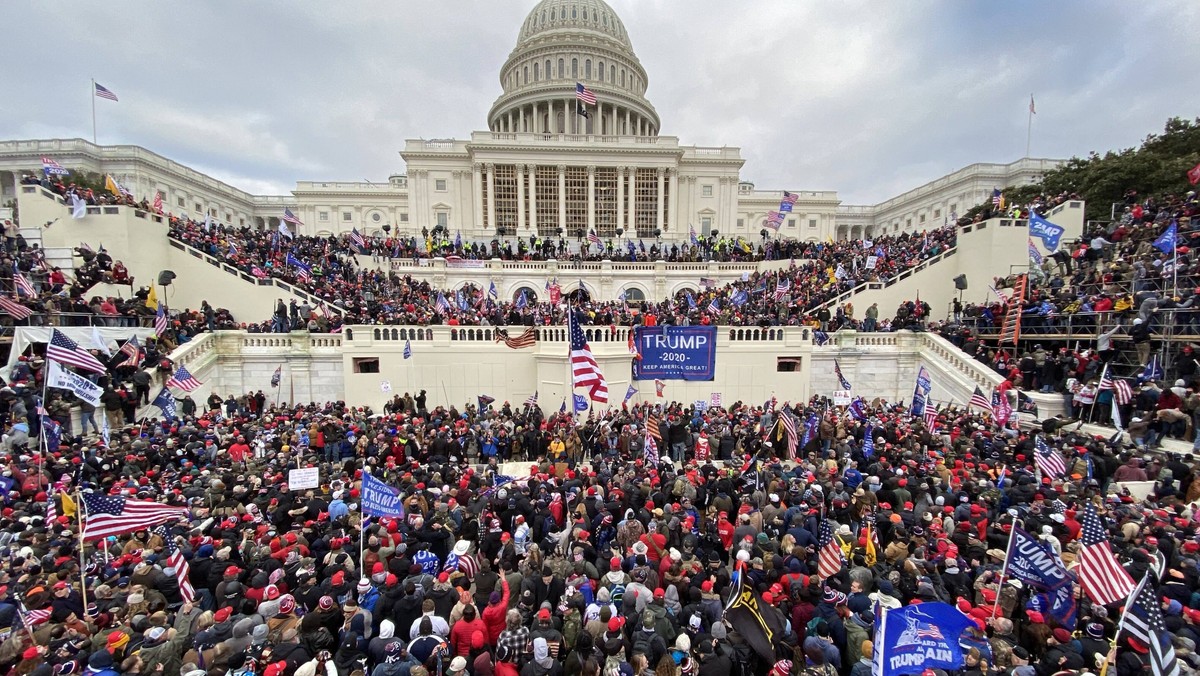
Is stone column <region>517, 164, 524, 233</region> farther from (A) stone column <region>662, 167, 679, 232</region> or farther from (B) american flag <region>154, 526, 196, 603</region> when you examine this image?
(B) american flag <region>154, 526, 196, 603</region>

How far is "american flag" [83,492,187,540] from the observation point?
6.76 meters

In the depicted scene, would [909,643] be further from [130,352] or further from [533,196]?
[533,196]

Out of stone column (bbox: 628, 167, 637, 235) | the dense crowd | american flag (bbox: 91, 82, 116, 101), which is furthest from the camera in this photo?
stone column (bbox: 628, 167, 637, 235)

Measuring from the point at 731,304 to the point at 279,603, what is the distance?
75.3ft

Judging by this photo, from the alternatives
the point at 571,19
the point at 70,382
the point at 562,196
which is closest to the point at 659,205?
the point at 562,196

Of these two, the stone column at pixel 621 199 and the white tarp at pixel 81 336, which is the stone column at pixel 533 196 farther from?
the white tarp at pixel 81 336

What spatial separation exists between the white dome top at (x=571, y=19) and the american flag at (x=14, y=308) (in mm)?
70378

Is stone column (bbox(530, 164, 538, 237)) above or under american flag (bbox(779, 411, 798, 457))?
above

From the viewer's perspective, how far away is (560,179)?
5238 cm

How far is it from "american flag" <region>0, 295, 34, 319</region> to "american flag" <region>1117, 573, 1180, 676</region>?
25.3 m

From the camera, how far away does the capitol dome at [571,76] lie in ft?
220

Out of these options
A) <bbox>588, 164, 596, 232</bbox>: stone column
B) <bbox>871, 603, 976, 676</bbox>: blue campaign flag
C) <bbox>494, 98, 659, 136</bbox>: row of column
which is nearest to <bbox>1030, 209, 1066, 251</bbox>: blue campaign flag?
<bbox>871, 603, 976, 676</bbox>: blue campaign flag

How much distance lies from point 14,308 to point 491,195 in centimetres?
3984

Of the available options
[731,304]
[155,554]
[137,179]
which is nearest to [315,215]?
[137,179]
